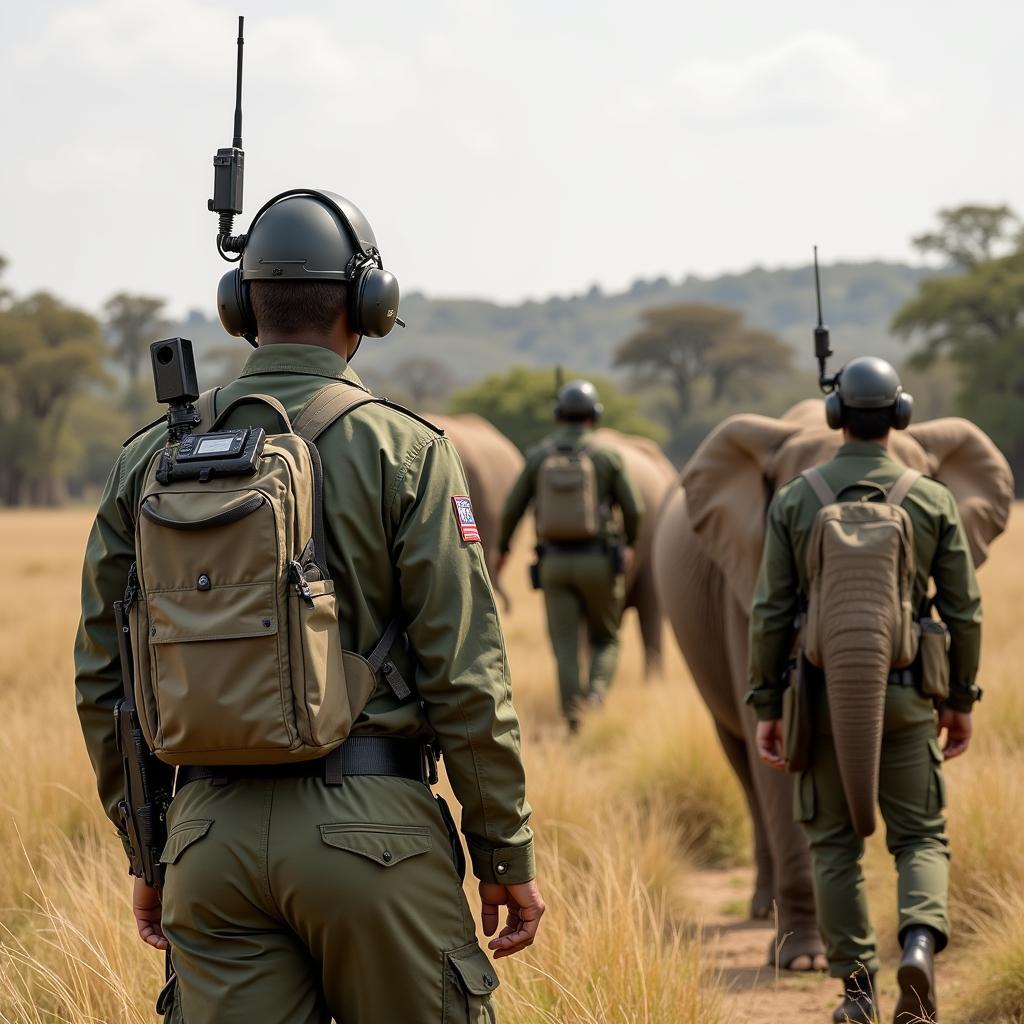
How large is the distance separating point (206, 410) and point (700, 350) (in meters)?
95.7

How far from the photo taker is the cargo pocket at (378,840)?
286 centimetres

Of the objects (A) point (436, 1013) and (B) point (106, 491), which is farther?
(B) point (106, 491)

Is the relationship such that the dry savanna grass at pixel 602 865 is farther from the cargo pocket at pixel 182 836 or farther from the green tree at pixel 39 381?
the green tree at pixel 39 381

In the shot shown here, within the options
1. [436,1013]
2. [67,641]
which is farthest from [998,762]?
[67,641]

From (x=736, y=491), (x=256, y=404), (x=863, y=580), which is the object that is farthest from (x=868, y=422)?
(x=256, y=404)

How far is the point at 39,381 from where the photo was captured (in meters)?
66.7

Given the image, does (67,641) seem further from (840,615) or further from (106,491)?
(106,491)

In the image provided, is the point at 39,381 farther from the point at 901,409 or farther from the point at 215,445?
the point at 215,445

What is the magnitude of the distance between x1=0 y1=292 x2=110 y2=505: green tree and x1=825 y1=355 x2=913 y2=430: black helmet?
63.0 m

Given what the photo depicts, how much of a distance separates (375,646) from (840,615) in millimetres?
2178

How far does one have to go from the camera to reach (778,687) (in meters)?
5.22

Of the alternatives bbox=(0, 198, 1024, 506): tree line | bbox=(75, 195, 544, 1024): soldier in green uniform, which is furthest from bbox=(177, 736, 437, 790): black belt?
bbox=(0, 198, 1024, 506): tree line

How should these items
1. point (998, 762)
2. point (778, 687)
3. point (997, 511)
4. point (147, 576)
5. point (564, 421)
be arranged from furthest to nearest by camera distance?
point (564, 421) < point (998, 762) < point (997, 511) < point (778, 687) < point (147, 576)

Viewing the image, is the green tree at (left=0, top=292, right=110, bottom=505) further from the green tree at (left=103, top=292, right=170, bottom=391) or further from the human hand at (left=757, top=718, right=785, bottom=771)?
the human hand at (left=757, top=718, right=785, bottom=771)
